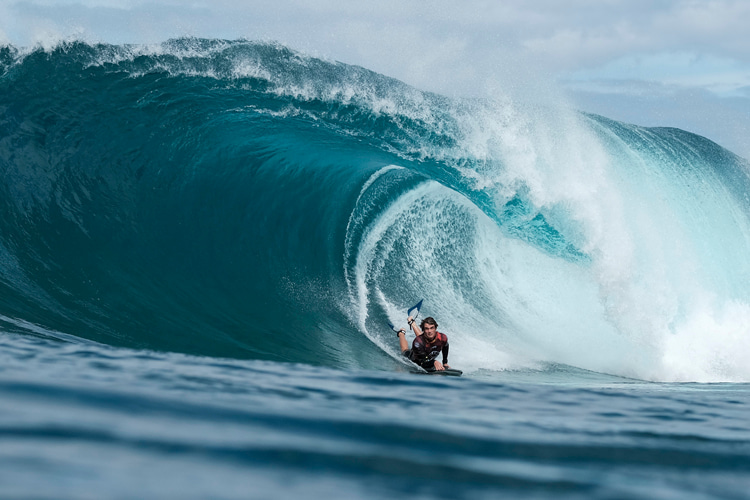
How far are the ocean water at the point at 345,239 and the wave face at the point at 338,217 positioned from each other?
4 cm

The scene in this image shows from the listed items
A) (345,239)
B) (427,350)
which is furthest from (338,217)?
(427,350)

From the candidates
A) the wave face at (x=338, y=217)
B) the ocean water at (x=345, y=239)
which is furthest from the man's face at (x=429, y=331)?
the wave face at (x=338, y=217)

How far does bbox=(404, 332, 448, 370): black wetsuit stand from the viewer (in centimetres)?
779

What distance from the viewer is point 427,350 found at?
7793 millimetres

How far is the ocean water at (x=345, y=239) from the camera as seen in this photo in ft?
23.4

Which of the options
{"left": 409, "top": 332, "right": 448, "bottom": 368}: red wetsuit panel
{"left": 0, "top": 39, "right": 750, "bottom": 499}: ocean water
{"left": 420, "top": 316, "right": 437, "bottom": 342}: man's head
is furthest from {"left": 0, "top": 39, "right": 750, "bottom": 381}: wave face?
{"left": 420, "top": 316, "right": 437, "bottom": 342}: man's head

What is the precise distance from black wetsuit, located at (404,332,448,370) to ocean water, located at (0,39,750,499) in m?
0.44

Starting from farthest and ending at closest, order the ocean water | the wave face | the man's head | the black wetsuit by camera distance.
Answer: the wave face, the black wetsuit, the man's head, the ocean water

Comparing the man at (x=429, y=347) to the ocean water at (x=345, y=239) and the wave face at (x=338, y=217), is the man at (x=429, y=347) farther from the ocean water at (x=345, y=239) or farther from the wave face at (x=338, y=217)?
the wave face at (x=338, y=217)

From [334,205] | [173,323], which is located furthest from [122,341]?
[334,205]

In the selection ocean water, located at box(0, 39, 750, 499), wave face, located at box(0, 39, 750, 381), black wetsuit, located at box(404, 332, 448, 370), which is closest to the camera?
ocean water, located at box(0, 39, 750, 499)

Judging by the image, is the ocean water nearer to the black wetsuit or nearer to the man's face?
the black wetsuit

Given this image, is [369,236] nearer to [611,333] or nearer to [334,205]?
[334,205]

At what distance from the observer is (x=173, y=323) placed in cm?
822
